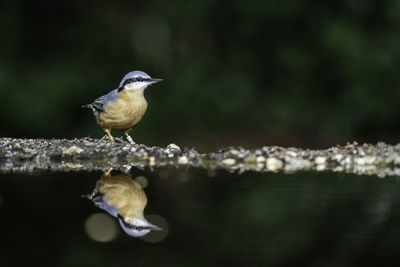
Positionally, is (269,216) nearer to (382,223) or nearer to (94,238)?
(382,223)

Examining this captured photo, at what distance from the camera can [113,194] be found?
3.12m

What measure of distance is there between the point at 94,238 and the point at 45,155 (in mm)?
2427

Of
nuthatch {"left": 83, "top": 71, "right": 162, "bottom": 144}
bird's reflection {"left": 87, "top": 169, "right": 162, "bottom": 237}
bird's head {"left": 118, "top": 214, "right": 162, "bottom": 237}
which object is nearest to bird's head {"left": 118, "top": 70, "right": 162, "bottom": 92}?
nuthatch {"left": 83, "top": 71, "right": 162, "bottom": 144}

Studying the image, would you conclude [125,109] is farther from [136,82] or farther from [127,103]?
[136,82]

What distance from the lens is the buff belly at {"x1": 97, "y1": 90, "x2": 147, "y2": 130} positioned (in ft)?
17.2

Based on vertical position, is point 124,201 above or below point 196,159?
below

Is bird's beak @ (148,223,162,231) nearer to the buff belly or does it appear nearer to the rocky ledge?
the rocky ledge

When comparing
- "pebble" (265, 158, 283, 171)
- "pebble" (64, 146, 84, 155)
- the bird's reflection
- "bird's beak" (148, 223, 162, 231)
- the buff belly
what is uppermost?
the buff belly

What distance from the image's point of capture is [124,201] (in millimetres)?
2957

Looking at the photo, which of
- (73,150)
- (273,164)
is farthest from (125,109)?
(273,164)

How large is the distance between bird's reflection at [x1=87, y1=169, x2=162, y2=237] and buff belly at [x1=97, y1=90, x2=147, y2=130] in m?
1.59

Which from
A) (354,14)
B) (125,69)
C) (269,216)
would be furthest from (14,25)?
(269,216)

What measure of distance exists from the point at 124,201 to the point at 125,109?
92.6 inches

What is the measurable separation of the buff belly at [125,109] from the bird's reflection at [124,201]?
1.59m
